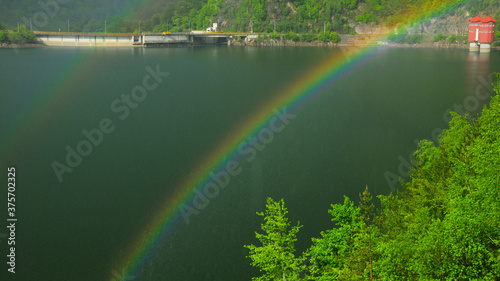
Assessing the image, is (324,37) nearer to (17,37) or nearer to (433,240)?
(17,37)

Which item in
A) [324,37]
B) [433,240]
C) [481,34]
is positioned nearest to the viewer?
[433,240]

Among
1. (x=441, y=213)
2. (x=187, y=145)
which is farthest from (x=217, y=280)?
(x=187, y=145)

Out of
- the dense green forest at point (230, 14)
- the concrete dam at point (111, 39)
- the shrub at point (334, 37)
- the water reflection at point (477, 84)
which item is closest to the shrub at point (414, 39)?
the dense green forest at point (230, 14)

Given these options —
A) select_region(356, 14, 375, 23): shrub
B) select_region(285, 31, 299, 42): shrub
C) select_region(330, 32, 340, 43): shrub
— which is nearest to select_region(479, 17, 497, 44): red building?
select_region(330, 32, 340, 43): shrub

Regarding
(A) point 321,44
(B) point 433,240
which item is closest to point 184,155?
(B) point 433,240

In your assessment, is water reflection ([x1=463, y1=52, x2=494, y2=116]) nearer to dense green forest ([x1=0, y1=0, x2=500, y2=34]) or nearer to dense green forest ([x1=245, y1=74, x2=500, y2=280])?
dense green forest ([x1=245, y1=74, x2=500, y2=280])

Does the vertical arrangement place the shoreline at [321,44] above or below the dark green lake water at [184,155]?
above

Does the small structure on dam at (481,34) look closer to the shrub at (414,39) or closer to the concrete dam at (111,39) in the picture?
the shrub at (414,39)
